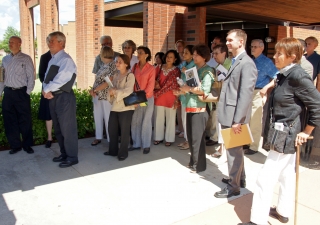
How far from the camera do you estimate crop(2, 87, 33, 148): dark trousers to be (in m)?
5.17

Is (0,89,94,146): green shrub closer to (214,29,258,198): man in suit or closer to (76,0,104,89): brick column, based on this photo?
(214,29,258,198): man in suit

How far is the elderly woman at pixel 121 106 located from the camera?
4820 millimetres

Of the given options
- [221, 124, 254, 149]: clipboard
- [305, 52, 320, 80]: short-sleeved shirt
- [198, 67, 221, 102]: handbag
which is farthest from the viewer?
[305, 52, 320, 80]: short-sleeved shirt

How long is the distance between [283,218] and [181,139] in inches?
130

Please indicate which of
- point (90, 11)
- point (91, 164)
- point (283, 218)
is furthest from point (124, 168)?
point (90, 11)

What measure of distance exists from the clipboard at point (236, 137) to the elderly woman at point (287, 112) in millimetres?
293

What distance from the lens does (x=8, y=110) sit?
17.1 ft

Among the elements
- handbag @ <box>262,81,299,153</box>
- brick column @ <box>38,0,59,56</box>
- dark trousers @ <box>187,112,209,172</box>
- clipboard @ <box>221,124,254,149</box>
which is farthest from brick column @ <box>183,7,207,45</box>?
brick column @ <box>38,0,59,56</box>

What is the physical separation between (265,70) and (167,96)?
1751 millimetres

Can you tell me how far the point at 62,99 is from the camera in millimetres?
4629

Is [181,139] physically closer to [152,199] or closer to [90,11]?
[152,199]

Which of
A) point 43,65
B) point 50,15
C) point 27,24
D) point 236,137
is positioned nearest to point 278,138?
point 236,137

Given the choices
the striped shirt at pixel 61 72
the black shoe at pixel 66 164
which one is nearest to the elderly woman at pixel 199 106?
the striped shirt at pixel 61 72

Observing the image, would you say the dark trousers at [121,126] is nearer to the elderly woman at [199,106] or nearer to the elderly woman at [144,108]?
the elderly woman at [144,108]
